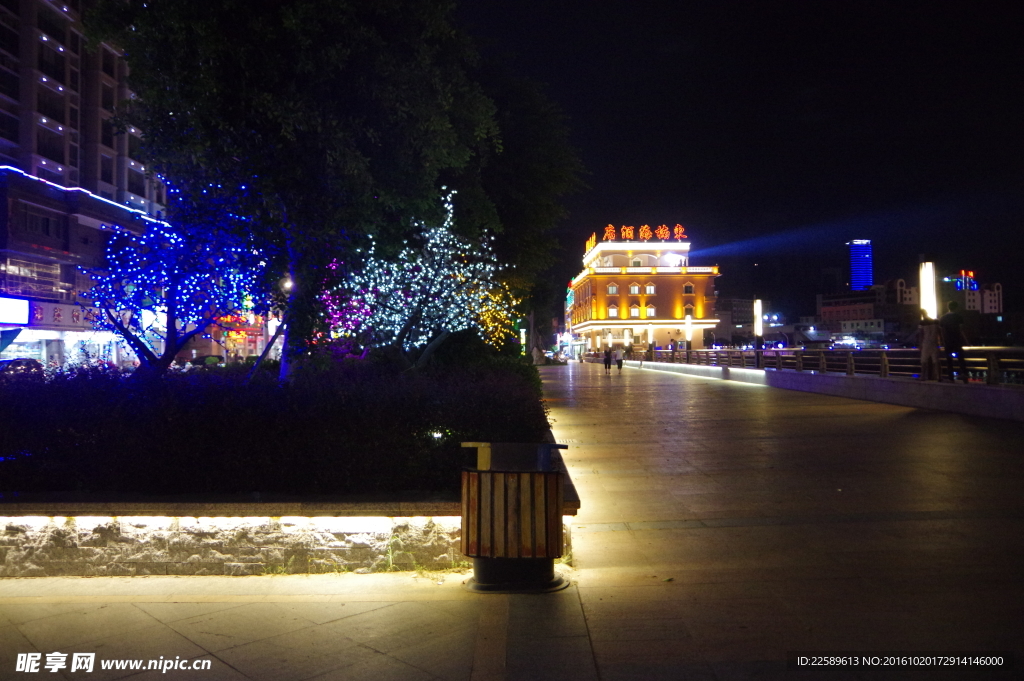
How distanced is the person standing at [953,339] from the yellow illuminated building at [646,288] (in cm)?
8208

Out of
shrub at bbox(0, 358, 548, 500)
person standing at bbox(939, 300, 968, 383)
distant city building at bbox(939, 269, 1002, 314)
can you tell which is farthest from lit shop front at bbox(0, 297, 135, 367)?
distant city building at bbox(939, 269, 1002, 314)

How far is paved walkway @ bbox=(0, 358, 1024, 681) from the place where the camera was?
4672 mm

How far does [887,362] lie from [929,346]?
10.0 ft

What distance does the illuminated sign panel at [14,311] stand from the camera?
3878 centimetres

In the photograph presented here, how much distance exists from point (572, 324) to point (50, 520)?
121 metres

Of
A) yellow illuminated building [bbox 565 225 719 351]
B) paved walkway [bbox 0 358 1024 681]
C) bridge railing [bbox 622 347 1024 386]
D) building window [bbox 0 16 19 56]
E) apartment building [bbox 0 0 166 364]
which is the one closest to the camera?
paved walkway [bbox 0 358 1024 681]

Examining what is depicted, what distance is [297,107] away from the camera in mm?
9836

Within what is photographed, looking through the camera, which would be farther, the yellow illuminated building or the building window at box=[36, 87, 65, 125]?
the yellow illuminated building

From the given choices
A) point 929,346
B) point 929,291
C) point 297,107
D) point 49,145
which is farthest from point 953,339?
point 49,145

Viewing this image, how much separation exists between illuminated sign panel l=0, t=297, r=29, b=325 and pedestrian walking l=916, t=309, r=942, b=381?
130ft

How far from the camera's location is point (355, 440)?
6.95 metres

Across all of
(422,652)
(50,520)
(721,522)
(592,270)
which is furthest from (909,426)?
(592,270)

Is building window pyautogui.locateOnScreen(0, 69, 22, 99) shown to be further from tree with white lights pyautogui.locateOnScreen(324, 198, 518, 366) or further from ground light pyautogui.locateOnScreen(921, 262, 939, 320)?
ground light pyautogui.locateOnScreen(921, 262, 939, 320)

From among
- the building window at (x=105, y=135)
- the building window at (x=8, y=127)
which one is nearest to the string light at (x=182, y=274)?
the building window at (x=8, y=127)
